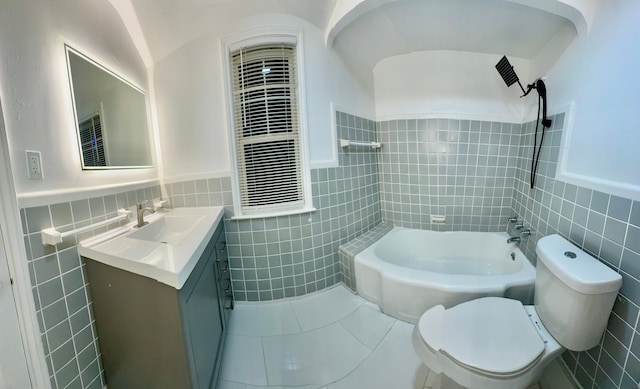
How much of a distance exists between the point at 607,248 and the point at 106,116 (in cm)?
269

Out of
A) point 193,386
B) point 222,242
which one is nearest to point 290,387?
point 193,386

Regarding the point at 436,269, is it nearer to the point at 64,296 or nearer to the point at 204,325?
the point at 204,325

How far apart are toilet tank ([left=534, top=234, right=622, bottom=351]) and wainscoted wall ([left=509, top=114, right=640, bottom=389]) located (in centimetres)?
7

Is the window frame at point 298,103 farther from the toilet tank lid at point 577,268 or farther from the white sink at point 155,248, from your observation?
the toilet tank lid at point 577,268

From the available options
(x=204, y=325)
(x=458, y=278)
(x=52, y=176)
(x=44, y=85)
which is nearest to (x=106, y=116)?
(x=44, y=85)

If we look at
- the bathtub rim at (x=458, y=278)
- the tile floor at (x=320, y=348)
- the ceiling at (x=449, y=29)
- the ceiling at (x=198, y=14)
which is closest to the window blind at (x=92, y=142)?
the ceiling at (x=198, y=14)

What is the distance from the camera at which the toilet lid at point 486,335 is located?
917 millimetres

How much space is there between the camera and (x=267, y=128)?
1.80 metres

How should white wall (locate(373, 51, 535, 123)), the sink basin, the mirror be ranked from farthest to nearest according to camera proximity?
1. white wall (locate(373, 51, 535, 123))
2. the sink basin
3. the mirror

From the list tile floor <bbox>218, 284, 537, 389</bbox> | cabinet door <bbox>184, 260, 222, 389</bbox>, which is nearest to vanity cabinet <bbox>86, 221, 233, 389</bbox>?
cabinet door <bbox>184, 260, 222, 389</bbox>

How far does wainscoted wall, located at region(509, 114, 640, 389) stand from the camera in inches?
35.1

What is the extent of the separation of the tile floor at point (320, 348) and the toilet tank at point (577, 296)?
53 centimetres

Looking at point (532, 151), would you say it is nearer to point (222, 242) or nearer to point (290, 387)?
point (290, 387)

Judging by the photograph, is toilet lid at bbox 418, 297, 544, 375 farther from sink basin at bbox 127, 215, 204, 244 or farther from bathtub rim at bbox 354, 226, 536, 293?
sink basin at bbox 127, 215, 204, 244
